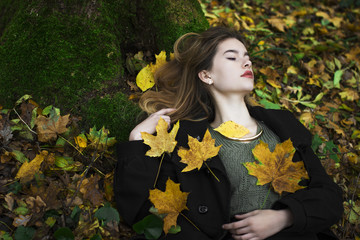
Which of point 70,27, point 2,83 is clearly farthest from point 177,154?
point 2,83

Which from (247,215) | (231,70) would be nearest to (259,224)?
(247,215)

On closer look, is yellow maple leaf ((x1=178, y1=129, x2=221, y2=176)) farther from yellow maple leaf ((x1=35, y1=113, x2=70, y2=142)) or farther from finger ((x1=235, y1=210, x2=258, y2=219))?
yellow maple leaf ((x1=35, y1=113, x2=70, y2=142))

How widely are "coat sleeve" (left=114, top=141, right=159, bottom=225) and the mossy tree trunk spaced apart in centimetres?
40

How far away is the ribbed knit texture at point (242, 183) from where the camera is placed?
2.09 meters

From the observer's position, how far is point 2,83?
8.38 ft

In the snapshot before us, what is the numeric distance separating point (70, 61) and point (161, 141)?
1.11m

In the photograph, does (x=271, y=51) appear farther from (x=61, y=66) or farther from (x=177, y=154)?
(x=61, y=66)

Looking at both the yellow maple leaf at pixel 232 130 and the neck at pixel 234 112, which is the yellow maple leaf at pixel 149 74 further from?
the yellow maple leaf at pixel 232 130

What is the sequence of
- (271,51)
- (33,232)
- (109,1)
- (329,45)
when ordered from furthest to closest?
1. (329,45)
2. (271,51)
3. (109,1)
4. (33,232)

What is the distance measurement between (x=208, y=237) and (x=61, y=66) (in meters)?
1.80

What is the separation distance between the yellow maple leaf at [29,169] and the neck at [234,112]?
4.45ft

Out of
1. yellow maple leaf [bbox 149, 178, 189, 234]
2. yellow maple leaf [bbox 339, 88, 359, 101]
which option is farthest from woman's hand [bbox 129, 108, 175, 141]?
yellow maple leaf [bbox 339, 88, 359, 101]

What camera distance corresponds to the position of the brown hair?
2.62 meters

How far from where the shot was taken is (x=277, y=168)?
208cm
